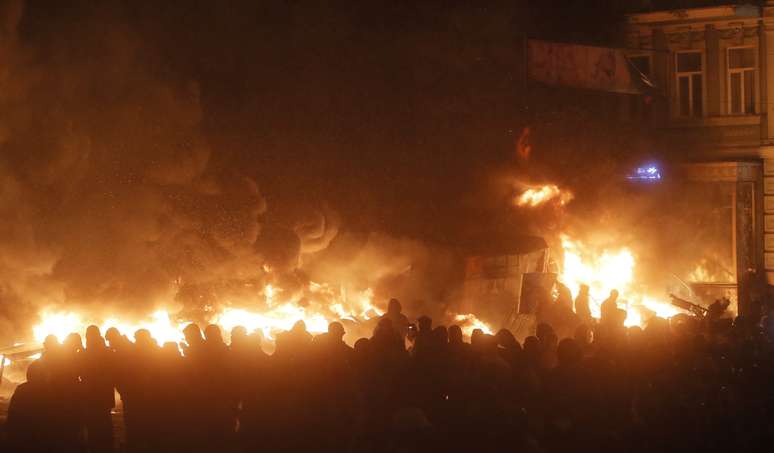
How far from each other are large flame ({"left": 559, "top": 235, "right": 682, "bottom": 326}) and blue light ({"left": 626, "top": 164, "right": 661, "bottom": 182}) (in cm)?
191

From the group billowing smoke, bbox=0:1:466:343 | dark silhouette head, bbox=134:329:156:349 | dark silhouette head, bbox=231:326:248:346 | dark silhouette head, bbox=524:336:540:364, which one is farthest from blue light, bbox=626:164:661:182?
dark silhouette head, bbox=134:329:156:349

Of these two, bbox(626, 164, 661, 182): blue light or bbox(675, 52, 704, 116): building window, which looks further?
bbox(675, 52, 704, 116): building window

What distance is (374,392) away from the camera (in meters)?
7.12

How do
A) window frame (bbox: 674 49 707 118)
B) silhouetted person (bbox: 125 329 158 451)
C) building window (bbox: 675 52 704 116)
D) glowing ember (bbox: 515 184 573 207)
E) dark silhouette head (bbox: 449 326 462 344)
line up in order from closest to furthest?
Answer: silhouetted person (bbox: 125 329 158 451), dark silhouette head (bbox: 449 326 462 344), glowing ember (bbox: 515 184 573 207), window frame (bbox: 674 49 707 118), building window (bbox: 675 52 704 116)

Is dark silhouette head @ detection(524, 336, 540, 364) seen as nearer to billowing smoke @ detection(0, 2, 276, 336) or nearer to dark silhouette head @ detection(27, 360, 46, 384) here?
dark silhouette head @ detection(27, 360, 46, 384)

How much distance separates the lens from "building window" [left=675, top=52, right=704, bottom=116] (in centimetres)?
2194

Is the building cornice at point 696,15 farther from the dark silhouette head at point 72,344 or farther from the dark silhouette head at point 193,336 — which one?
the dark silhouette head at point 72,344

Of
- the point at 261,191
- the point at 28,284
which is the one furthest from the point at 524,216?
the point at 28,284

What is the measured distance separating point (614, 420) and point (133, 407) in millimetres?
4158

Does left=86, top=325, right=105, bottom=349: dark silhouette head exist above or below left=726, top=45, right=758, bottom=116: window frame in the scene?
below

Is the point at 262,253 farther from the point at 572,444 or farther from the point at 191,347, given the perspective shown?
the point at 572,444

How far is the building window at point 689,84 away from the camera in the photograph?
21938 mm

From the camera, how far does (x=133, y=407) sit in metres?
7.43

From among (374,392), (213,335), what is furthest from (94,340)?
(374,392)
